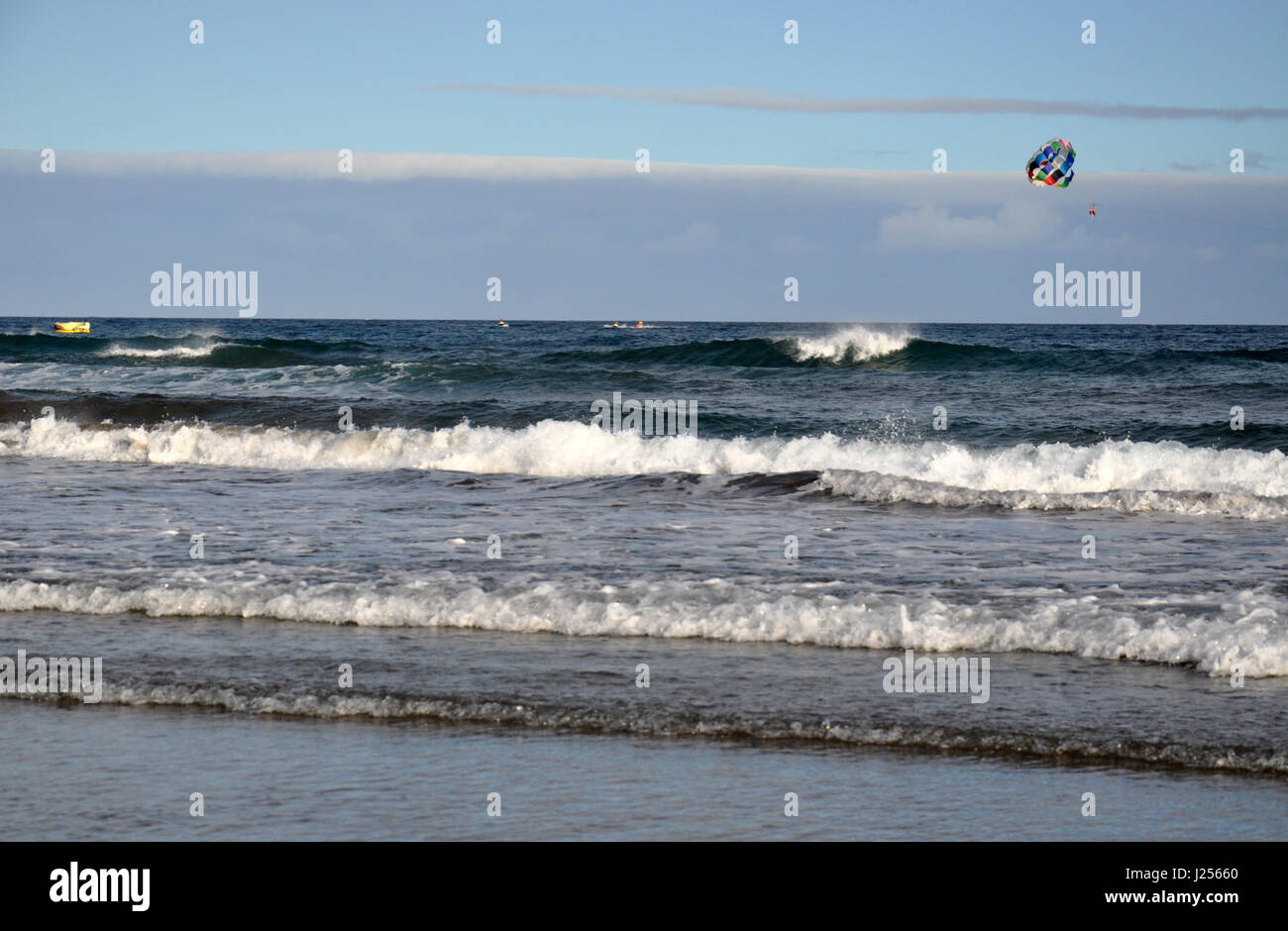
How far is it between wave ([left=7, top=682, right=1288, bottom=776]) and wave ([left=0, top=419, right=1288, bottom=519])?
855 centimetres

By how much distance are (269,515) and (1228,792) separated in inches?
389

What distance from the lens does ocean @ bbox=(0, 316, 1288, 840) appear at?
5.14m

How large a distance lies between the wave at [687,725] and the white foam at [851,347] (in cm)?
3193

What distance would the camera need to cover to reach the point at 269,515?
1298 centimetres

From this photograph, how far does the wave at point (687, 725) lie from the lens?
18.6ft
